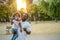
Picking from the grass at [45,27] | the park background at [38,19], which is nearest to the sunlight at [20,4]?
the park background at [38,19]

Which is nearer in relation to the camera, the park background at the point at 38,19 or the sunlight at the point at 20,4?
the sunlight at the point at 20,4

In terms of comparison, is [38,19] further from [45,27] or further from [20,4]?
[20,4]

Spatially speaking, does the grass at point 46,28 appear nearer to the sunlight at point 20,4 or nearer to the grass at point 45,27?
the grass at point 45,27

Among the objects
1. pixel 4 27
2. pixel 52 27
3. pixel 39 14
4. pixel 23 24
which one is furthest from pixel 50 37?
pixel 23 24

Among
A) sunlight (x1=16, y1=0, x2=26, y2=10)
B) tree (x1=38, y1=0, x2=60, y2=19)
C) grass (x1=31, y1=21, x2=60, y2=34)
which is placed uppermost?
sunlight (x1=16, y1=0, x2=26, y2=10)

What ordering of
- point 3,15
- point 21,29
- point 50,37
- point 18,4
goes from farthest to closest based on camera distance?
point 50,37 < point 3,15 < point 18,4 < point 21,29

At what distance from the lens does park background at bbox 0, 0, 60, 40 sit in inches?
143

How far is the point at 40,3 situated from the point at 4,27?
713 millimetres

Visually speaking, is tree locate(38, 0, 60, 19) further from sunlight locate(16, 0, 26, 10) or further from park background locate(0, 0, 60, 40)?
sunlight locate(16, 0, 26, 10)

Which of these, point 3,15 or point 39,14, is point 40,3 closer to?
point 39,14

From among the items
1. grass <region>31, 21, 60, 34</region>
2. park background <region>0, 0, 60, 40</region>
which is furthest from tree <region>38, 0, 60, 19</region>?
grass <region>31, 21, 60, 34</region>

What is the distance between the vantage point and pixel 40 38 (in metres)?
3.81

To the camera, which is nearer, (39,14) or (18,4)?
(18,4)

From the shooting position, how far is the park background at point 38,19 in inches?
143
